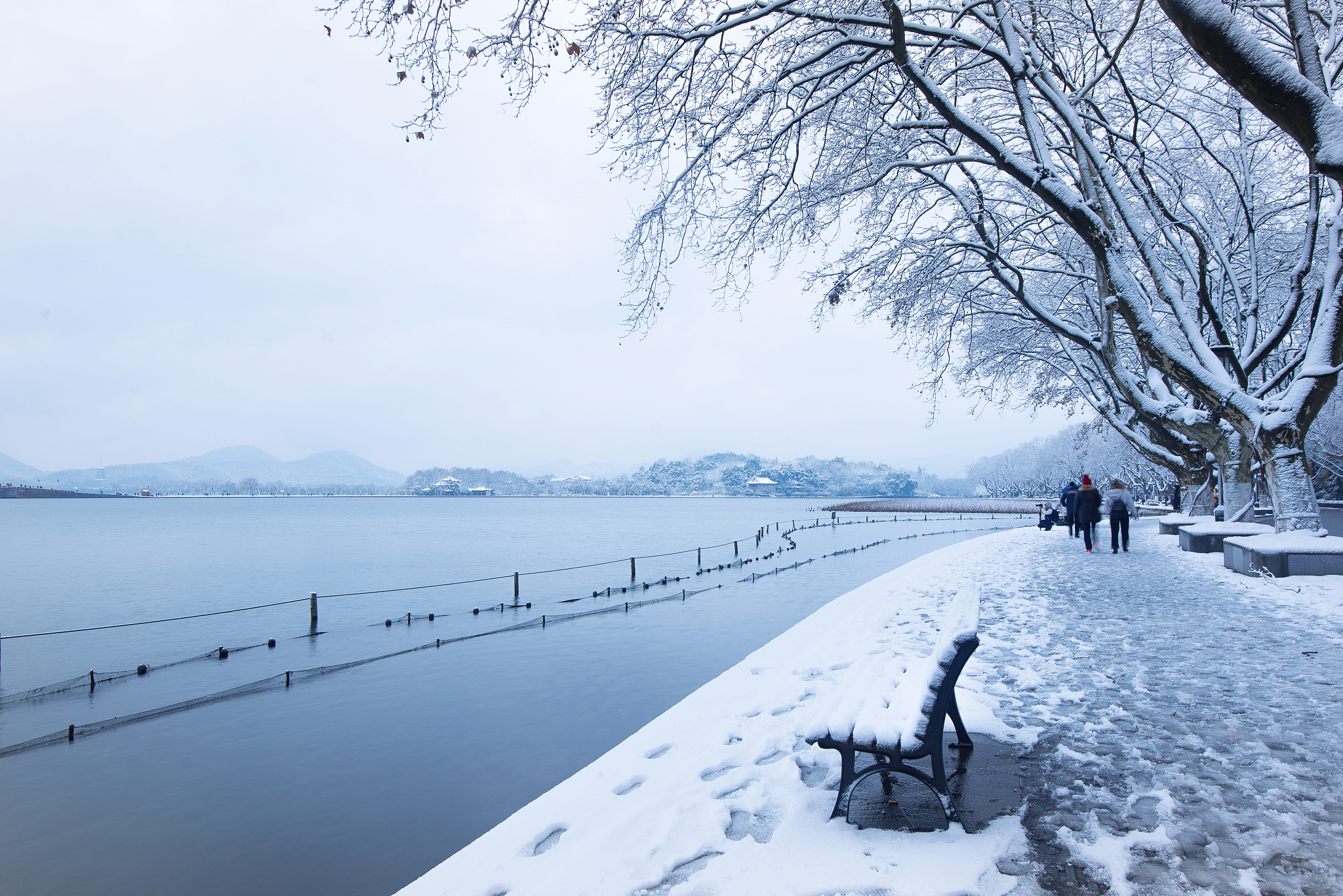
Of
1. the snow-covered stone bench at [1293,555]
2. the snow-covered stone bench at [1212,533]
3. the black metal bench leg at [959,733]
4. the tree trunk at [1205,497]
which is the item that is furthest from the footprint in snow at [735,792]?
the tree trunk at [1205,497]

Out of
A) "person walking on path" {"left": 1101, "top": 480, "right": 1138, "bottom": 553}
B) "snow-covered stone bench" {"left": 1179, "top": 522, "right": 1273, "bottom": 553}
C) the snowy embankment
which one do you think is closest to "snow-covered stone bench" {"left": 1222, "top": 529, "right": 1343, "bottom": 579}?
"snow-covered stone bench" {"left": 1179, "top": 522, "right": 1273, "bottom": 553}

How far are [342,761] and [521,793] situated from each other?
2747mm

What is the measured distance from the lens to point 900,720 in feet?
12.0

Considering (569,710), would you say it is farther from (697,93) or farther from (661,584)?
(661,584)

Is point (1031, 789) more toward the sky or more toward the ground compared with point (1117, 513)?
more toward the ground

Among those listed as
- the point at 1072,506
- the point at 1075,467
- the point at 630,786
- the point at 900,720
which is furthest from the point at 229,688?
the point at 1075,467

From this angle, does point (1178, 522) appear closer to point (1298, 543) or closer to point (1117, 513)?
point (1117, 513)

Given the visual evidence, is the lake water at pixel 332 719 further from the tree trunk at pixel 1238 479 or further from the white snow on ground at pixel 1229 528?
the tree trunk at pixel 1238 479

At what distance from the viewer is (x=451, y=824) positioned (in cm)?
619

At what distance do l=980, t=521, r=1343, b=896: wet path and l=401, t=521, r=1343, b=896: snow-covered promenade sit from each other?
0.02 metres

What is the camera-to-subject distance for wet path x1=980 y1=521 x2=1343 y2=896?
10.1 feet

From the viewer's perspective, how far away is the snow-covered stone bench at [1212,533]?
13953 mm

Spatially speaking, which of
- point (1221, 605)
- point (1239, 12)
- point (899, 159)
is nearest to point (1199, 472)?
point (1239, 12)

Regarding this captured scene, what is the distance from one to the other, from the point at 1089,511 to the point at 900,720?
694 inches
